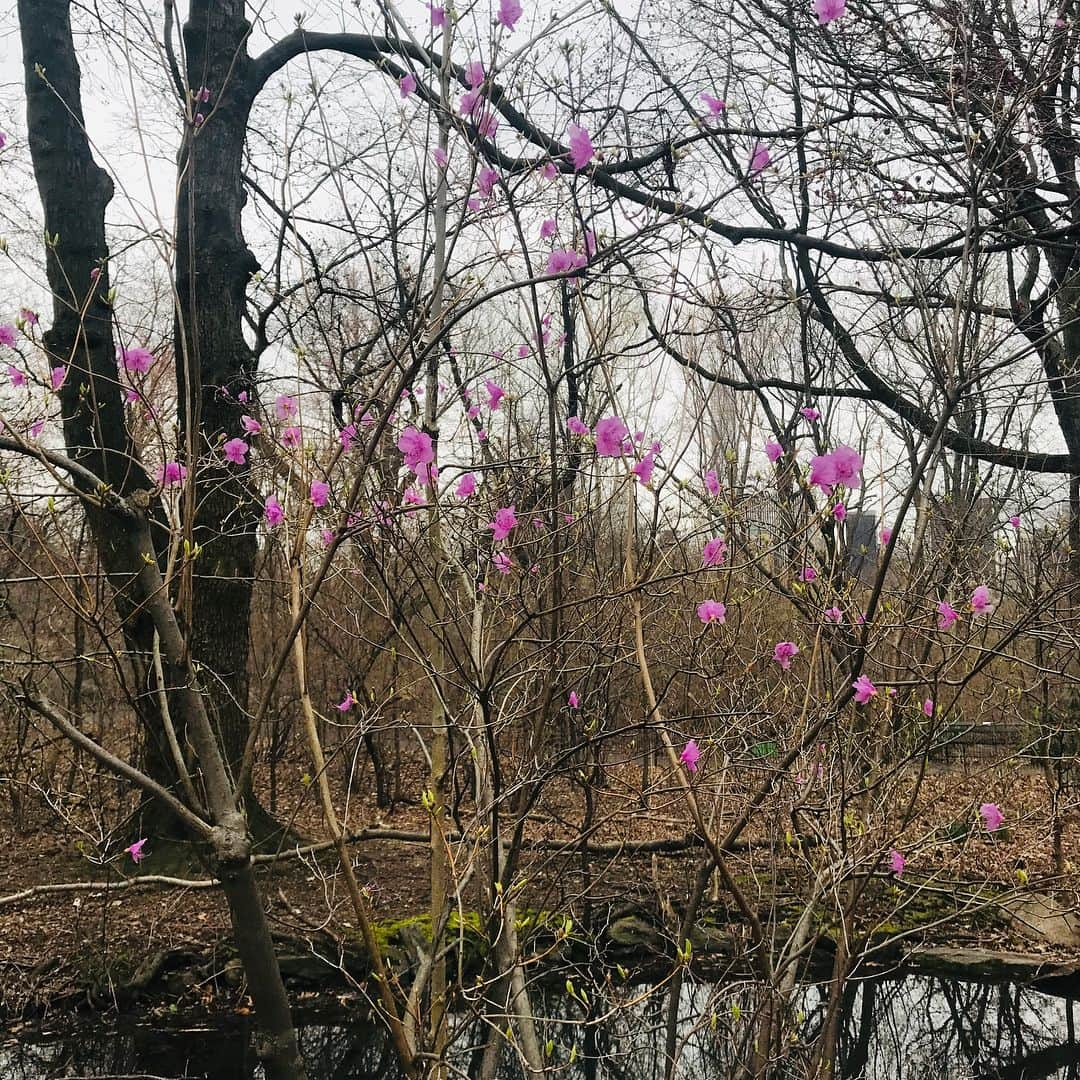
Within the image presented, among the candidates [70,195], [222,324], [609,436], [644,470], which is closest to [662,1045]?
[644,470]

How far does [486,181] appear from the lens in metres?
A: 2.49

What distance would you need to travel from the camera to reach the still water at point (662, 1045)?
453 centimetres

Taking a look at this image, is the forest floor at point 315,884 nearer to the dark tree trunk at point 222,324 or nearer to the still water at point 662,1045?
the still water at point 662,1045

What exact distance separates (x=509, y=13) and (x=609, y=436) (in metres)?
0.96

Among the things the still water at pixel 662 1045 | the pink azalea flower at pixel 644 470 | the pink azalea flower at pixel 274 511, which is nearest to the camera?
the pink azalea flower at pixel 644 470

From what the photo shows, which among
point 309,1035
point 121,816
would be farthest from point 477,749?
point 121,816

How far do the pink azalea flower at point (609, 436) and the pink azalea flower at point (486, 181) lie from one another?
2.27 feet

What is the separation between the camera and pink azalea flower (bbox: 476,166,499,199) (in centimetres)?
247

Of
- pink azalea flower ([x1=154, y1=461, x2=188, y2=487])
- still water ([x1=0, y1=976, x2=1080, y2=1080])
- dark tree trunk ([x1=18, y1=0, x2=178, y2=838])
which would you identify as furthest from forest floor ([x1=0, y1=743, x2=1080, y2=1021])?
Result: pink azalea flower ([x1=154, y1=461, x2=188, y2=487])

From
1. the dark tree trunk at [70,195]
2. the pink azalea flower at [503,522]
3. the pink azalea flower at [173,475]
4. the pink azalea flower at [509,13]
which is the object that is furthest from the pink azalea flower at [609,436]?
the dark tree trunk at [70,195]

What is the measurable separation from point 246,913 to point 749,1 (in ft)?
16.8

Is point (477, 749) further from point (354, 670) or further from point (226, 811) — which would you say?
point (354, 670)

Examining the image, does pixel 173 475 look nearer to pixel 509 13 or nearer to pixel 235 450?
pixel 235 450

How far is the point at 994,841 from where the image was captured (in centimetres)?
704
